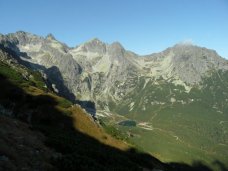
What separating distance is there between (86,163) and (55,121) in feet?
247

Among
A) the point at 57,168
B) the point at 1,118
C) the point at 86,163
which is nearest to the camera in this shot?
the point at 57,168

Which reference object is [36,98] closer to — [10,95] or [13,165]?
[10,95]

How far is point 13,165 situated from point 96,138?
2963 inches

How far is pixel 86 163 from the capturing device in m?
28.6

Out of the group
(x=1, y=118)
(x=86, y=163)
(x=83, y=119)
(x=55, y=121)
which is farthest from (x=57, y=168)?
(x=83, y=119)

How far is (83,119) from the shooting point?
372ft

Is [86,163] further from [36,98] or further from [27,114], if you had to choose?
[36,98]

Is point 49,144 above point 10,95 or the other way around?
the other way around

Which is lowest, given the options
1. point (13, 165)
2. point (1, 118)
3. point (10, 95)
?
point (13, 165)

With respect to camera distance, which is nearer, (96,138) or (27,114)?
(96,138)

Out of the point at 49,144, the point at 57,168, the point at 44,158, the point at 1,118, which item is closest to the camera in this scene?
the point at 57,168

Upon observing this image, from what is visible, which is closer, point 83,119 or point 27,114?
point 27,114

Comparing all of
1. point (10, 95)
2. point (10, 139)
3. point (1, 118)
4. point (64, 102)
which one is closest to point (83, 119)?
point (64, 102)

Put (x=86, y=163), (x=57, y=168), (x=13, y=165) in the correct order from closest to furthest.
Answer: (x=13, y=165) → (x=57, y=168) → (x=86, y=163)
